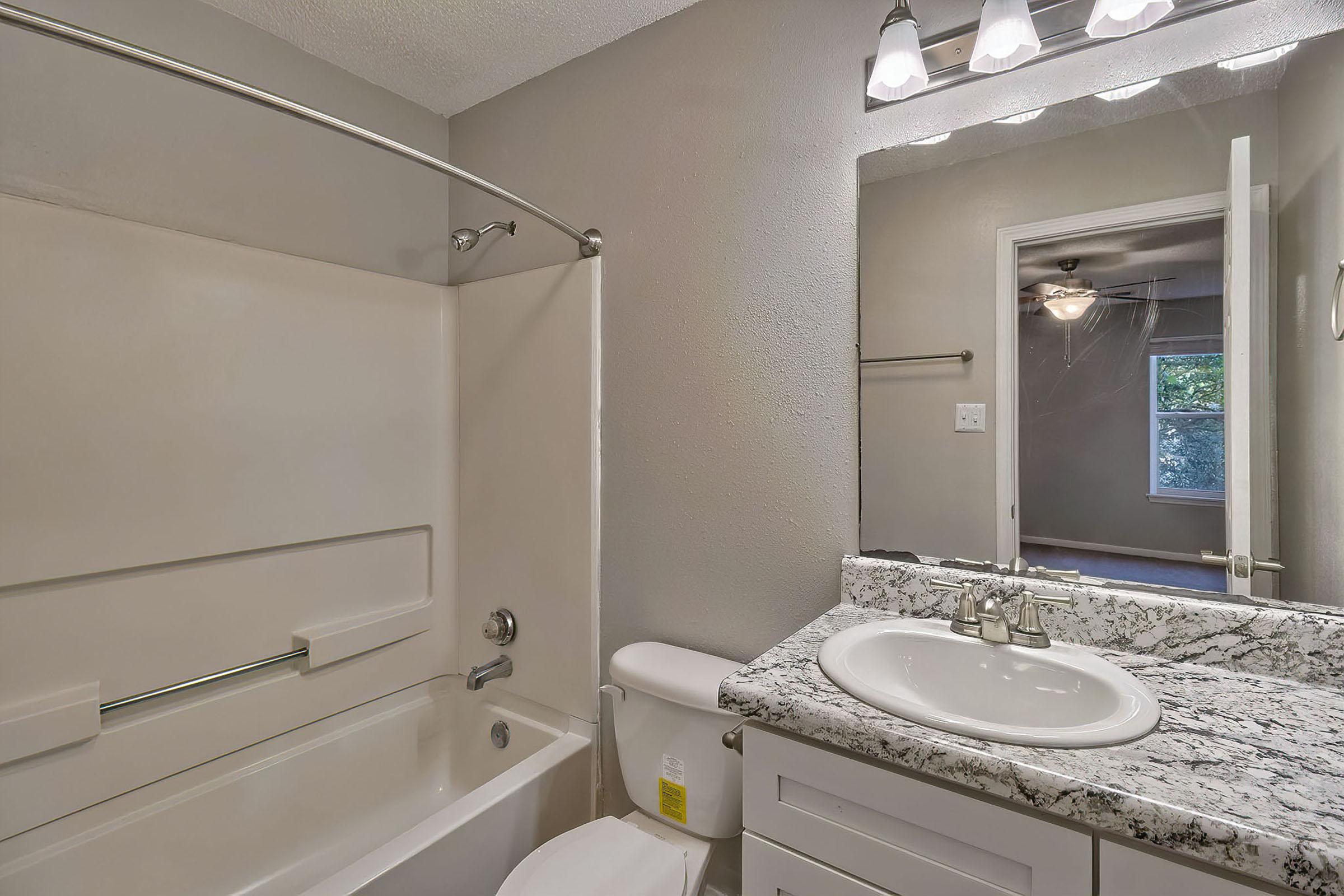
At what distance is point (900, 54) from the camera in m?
1.17

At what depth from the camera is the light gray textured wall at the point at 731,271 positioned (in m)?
1.36

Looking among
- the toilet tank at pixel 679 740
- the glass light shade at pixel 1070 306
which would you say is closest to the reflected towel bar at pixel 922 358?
the glass light shade at pixel 1070 306

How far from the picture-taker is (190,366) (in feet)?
4.88

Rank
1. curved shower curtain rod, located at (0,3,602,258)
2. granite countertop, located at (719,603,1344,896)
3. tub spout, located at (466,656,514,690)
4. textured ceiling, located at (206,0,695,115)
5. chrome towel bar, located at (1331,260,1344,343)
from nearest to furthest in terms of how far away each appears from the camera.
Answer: granite countertop, located at (719,603,1344,896), curved shower curtain rod, located at (0,3,602,258), chrome towel bar, located at (1331,260,1344,343), textured ceiling, located at (206,0,695,115), tub spout, located at (466,656,514,690)

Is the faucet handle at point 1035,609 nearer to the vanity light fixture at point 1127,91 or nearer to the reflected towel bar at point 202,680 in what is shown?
the vanity light fixture at point 1127,91

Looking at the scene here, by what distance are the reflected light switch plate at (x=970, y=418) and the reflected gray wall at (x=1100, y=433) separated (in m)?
0.07

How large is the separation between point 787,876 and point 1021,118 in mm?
1418

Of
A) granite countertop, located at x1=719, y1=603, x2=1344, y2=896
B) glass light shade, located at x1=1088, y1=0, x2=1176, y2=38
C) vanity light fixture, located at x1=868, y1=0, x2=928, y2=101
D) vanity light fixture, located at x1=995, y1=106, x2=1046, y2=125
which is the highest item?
vanity light fixture, located at x1=868, y1=0, x2=928, y2=101

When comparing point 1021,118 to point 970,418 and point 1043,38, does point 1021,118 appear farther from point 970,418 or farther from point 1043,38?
point 970,418

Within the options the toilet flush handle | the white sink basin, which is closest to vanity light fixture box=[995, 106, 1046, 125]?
the white sink basin

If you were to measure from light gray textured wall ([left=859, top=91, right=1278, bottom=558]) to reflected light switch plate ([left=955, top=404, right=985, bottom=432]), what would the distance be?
0.01m

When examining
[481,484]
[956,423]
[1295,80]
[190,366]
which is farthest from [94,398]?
[1295,80]

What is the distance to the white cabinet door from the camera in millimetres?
606

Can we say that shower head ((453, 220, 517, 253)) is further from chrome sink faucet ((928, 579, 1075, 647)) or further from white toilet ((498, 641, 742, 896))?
chrome sink faucet ((928, 579, 1075, 647))
